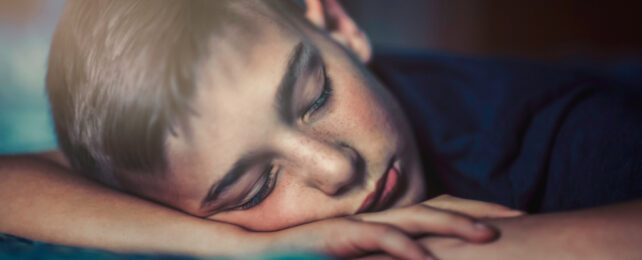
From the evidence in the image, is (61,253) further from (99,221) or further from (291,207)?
(291,207)

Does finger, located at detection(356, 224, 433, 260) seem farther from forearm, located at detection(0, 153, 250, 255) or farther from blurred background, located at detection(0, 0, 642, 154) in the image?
blurred background, located at detection(0, 0, 642, 154)

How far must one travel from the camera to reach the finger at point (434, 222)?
29cm

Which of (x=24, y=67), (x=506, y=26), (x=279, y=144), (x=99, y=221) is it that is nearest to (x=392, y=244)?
(x=279, y=144)

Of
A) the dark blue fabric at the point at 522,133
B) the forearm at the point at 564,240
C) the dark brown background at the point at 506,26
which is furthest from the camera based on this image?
the dark brown background at the point at 506,26

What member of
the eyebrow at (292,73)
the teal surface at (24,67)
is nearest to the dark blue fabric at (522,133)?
the eyebrow at (292,73)

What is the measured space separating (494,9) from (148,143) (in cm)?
52

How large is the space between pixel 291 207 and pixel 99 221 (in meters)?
0.16

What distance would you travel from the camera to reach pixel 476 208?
348 mm

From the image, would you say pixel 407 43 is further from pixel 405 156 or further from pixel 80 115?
pixel 80 115

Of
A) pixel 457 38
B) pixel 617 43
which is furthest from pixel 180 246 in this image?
pixel 617 43

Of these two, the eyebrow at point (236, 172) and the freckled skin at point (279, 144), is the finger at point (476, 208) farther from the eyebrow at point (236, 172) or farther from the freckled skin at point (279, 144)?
the eyebrow at point (236, 172)

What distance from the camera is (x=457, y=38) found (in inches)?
25.5

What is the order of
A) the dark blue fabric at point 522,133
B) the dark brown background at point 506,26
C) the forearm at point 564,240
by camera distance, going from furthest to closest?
the dark brown background at point 506,26, the dark blue fabric at point 522,133, the forearm at point 564,240

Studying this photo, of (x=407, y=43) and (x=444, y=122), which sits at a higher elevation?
(x=407, y=43)
